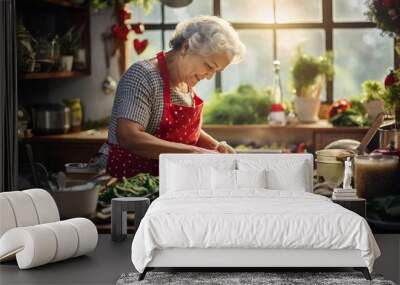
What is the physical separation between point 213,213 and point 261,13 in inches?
148

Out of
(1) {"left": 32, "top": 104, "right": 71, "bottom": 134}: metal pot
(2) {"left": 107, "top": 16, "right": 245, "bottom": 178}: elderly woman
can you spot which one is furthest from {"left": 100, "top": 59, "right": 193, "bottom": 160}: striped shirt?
(1) {"left": 32, "top": 104, "right": 71, "bottom": 134}: metal pot

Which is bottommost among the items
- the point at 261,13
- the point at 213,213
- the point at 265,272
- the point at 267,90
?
the point at 265,272

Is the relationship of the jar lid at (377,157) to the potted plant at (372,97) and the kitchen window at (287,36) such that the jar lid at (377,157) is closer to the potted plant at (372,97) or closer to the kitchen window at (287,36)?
the potted plant at (372,97)

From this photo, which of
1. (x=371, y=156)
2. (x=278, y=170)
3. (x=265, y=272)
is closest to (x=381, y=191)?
(x=371, y=156)

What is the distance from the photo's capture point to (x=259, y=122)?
792cm

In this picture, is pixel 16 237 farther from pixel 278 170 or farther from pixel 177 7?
pixel 177 7

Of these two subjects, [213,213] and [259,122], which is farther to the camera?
[259,122]

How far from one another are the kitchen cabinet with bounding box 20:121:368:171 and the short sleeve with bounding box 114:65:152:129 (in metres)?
0.92

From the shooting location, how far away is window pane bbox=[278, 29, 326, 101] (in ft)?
27.3

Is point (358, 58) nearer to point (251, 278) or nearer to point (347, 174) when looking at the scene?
point (347, 174)

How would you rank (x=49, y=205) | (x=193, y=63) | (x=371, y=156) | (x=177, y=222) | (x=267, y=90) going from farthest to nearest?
(x=267, y=90), (x=193, y=63), (x=371, y=156), (x=49, y=205), (x=177, y=222)

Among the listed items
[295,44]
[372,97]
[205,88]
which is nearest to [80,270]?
[205,88]

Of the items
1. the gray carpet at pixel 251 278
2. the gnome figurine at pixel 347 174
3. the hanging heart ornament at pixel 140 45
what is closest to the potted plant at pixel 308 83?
the hanging heart ornament at pixel 140 45

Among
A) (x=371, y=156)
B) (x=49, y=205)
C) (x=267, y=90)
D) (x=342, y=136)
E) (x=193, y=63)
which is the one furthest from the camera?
(x=267, y=90)
